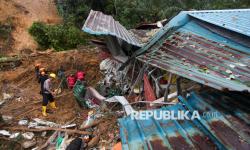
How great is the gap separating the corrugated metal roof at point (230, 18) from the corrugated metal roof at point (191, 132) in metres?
3.03

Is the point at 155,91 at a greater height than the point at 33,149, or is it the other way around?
the point at 155,91

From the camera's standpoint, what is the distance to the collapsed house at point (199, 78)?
12.1 ft

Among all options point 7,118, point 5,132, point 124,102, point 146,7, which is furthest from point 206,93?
point 146,7

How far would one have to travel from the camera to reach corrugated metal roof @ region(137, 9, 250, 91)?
4.35 metres

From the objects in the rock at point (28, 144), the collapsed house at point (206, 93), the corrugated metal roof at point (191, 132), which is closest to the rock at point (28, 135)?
the rock at point (28, 144)

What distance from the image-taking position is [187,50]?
20.4 ft

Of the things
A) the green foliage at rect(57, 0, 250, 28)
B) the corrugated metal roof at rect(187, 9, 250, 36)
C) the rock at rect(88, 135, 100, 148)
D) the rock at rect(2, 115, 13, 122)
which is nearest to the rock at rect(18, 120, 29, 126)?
the rock at rect(2, 115, 13, 122)

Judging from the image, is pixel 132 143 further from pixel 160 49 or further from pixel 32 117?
pixel 32 117

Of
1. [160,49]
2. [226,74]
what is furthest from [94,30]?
A: [226,74]

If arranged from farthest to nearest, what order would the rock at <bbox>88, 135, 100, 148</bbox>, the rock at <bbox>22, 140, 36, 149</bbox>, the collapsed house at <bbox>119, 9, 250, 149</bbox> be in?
the rock at <bbox>22, 140, 36, 149</bbox>
the rock at <bbox>88, 135, 100, 148</bbox>
the collapsed house at <bbox>119, 9, 250, 149</bbox>

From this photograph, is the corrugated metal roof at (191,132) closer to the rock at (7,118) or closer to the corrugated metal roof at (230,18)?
the corrugated metal roof at (230,18)

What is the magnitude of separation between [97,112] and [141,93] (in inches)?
56.1

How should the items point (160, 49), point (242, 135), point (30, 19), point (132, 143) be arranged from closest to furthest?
1. point (242, 135)
2. point (132, 143)
3. point (160, 49)
4. point (30, 19)

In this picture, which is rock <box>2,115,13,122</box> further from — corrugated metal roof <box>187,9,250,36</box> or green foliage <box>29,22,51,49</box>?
green foliage <box>29,22,51,49</box>
